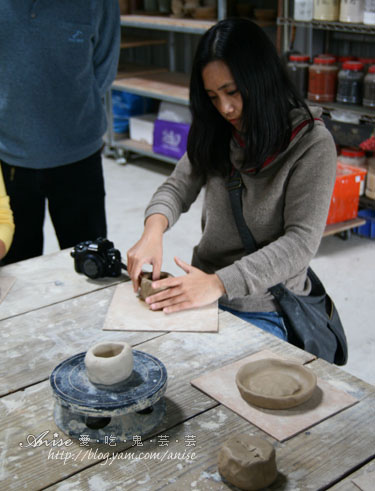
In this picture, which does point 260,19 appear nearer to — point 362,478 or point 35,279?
point 35,279

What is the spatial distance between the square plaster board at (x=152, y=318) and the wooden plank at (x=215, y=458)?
29 cm

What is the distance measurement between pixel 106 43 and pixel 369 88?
155 cm

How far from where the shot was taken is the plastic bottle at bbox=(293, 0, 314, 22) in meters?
3.20

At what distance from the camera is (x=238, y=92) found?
138 cm

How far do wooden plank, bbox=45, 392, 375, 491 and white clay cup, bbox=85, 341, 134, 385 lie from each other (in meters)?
0.11

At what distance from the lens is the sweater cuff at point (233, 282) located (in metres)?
1.33

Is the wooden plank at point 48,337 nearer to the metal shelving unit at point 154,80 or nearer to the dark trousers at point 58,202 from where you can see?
the dark trousers at point 58,202

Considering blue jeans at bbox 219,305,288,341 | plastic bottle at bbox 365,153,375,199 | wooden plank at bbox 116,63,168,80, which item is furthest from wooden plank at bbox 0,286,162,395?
wooden plank at bbox 116,63,168,80

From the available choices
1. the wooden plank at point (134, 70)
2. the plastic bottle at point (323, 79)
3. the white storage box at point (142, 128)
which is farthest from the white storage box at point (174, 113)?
the plastic bottle at point (323, 79)

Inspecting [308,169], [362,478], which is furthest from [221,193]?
[362,478]

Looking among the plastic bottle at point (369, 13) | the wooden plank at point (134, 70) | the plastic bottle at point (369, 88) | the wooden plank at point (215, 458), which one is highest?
the plastic bottle at point (369, 13)

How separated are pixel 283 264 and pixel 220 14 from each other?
2.67 meters

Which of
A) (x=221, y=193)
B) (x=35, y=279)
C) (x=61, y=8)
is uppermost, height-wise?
(x=61, y=8)

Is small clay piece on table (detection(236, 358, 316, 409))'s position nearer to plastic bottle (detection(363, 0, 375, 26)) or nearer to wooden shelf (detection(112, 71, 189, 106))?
plastic bottle (detection(363, 0, 375, 26))
